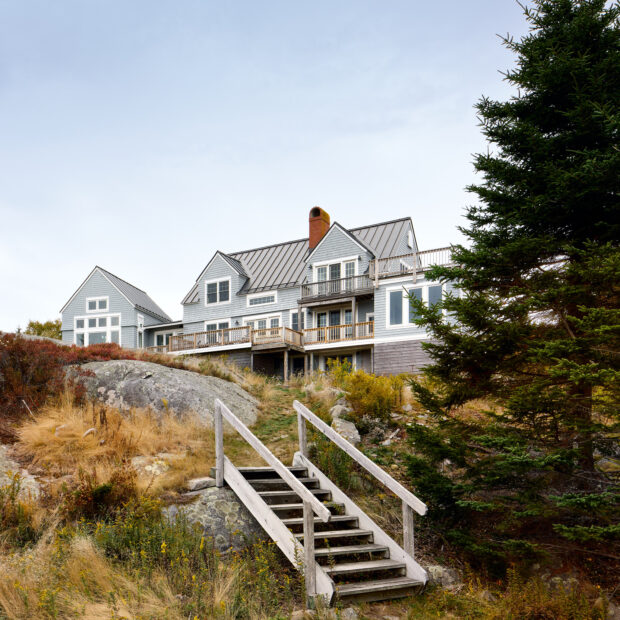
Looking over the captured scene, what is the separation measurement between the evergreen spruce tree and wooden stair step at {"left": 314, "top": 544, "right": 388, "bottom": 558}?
3.58 feet

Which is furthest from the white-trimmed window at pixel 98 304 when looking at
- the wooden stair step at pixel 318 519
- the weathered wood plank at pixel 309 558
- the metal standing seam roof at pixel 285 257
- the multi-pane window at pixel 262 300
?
the weathered wood plank at pixel 309 558

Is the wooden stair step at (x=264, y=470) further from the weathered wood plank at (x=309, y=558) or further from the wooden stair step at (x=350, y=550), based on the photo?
the weathered wood plank at (x=309, y=558)

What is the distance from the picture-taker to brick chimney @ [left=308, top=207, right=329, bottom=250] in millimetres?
31141

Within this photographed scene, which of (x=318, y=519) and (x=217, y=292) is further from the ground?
(x=217, y=292)

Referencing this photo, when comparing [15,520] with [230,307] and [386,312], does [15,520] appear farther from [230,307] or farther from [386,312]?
[230,307]

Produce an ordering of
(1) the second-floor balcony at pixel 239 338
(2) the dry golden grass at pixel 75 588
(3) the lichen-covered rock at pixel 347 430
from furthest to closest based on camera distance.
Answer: (1) the second-floor balcony at pixel 239 338 < (3) the lichen-covered rock at pixel 347 430 < (2) the dry golden grass at pixel 75 588

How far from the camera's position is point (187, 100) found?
45.3 ft

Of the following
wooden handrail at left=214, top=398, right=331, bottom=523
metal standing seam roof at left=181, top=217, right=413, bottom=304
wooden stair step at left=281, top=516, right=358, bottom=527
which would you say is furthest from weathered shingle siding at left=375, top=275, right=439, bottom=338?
wooden stair step at left=281, top=516, right=358, bottom=527

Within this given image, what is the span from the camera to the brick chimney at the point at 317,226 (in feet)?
102

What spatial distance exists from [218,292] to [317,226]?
26.8ft

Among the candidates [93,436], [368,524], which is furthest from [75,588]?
[93,436]

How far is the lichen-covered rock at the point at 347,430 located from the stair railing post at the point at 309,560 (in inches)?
186

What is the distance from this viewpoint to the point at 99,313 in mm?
35656

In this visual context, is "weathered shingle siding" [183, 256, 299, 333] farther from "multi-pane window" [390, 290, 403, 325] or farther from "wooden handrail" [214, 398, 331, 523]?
"wooden handrail" [214, 398, 331, 523]
